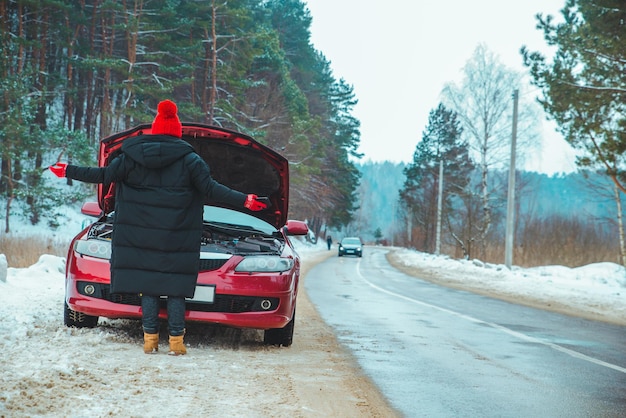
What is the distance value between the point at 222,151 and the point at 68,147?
2566cm

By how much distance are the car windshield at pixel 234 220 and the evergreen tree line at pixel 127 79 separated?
19.5 meters

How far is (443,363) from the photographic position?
6.33 metres

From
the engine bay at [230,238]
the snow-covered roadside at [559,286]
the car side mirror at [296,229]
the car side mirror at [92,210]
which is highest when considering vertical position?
the car side mirror at [92,210]

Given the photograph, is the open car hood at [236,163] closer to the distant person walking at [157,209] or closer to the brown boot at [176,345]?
the distant person walking at [157,209]

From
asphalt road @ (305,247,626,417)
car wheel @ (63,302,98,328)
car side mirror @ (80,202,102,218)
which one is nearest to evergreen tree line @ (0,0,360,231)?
asphalt road @ (305,247,626,417)

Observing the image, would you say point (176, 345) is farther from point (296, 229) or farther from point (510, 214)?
point (510, 214)

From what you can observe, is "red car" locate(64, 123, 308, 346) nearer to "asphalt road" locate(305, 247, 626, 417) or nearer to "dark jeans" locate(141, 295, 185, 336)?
"dark jeans" locate(141, 295, 185, 336)

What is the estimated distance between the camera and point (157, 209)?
206 inches

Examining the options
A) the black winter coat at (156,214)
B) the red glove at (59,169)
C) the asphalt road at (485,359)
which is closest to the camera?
the asphalt road at (485,359)

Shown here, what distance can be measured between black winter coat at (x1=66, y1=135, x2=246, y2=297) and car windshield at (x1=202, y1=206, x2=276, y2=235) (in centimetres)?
207

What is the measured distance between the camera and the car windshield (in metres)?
7.45

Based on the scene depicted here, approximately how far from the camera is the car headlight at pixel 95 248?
605cm

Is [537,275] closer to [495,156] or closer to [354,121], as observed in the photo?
[495,156]

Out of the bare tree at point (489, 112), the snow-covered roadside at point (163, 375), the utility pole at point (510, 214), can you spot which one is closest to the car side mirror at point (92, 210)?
the snow-covered roadside at point (163, 375)
